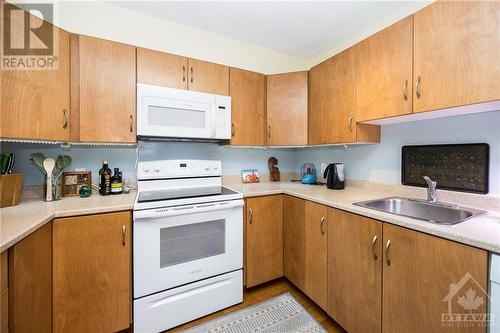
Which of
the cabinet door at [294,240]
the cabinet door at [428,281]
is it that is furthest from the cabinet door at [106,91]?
the cabinet door at [428,281]

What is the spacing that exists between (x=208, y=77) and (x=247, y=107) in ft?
1.52

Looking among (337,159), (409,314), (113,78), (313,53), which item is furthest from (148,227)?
(313,53)

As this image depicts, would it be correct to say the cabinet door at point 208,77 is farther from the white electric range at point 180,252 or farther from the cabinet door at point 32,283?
the cabinet door at point 32,283

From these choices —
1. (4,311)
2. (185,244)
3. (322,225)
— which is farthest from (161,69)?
(322,225)

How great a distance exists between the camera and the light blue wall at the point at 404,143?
121 centimetres

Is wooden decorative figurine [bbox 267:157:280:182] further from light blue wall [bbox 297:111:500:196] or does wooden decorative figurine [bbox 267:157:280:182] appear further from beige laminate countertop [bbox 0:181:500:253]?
beige laminate countertop [bbox 0:181:500:253]

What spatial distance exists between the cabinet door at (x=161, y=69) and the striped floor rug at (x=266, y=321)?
188 centimetres

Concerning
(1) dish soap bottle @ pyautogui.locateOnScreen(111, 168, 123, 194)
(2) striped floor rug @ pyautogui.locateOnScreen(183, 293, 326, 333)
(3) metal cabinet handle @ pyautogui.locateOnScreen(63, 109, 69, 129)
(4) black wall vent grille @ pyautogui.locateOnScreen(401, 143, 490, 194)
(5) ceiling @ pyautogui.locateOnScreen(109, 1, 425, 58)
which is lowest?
(2) striped floor rug @ pyautogui.locateOnScreen(183, 293, 326, 333)

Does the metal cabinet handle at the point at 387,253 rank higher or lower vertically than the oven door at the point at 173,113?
lower

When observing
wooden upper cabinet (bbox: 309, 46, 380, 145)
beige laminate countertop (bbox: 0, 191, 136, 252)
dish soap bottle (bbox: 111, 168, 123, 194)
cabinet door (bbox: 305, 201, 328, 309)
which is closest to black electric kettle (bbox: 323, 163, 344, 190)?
wooden upper cabinet (bbox: 309, 46, 380, 145)

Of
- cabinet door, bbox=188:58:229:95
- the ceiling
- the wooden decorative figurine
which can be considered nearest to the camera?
the ceiling

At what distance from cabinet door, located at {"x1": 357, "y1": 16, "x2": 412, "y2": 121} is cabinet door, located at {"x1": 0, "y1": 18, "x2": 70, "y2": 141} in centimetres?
211

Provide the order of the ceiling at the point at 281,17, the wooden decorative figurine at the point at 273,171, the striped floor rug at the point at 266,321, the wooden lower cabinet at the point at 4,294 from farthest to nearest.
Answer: the wooden decorative figurine at the point at 273,171, the ceiling at the point at 281,17, the striped floor rug at the point at 266,321, the wooden lower cabinet at the point at 4,294

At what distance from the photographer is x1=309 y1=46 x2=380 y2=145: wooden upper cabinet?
Result: 1.69m
